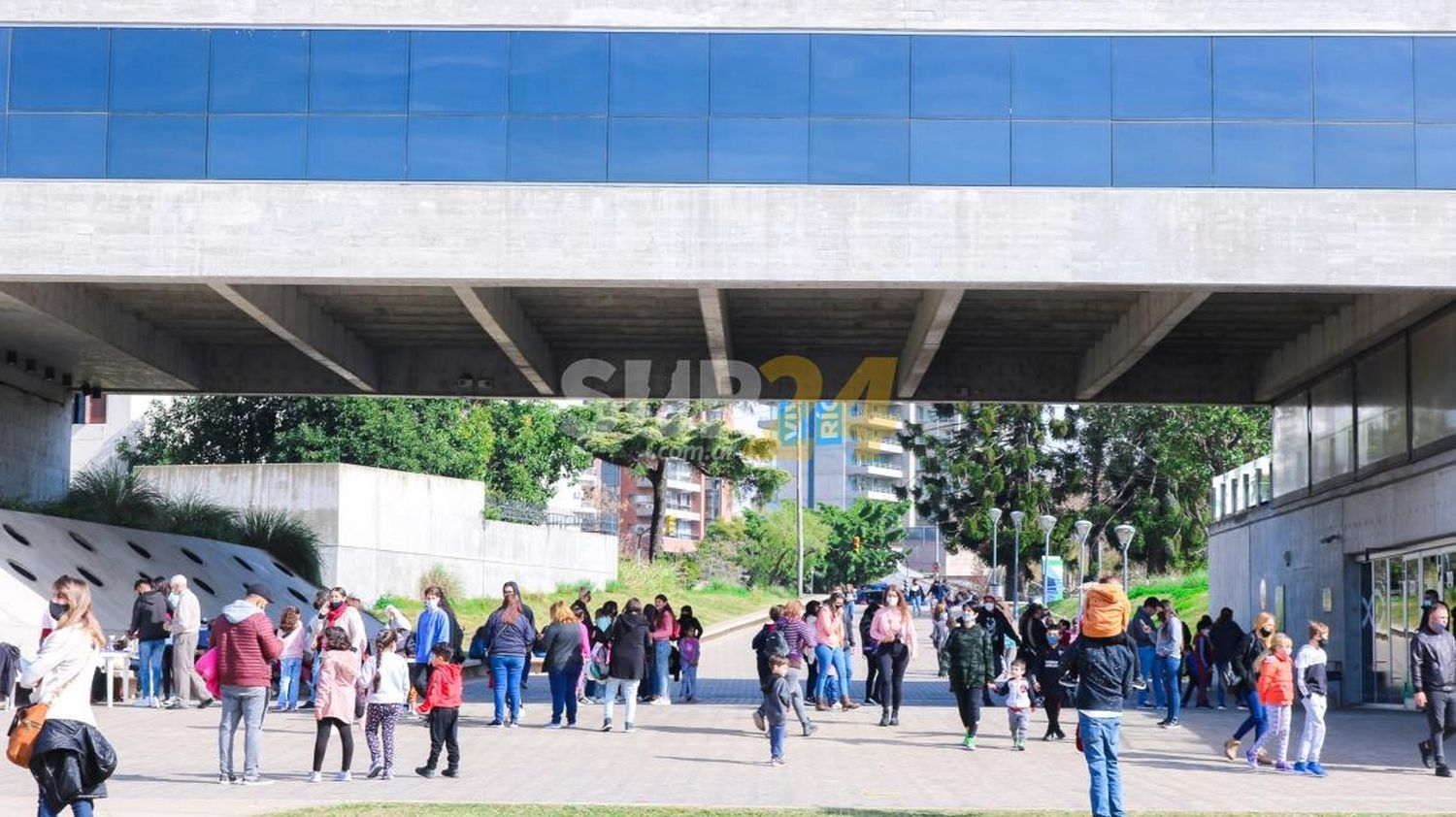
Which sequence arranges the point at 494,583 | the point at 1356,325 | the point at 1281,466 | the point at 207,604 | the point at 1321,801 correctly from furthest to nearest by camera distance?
the point at 494,583 → the point at 1281,466 → the point at 207,604 → the point at 1356,325 → the point at 1321,801

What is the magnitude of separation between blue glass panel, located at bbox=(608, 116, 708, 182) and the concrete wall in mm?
18476

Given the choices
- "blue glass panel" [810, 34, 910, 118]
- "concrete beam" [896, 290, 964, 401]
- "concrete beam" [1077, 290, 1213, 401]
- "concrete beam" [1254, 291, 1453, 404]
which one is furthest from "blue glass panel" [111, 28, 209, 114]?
"concrete beam" [1254, 291, 1453, 404]

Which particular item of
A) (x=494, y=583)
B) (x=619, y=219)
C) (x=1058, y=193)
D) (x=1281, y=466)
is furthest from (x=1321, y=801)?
(x=494, y=583)

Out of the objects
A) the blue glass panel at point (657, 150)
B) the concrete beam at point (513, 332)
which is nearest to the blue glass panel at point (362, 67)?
the concrete beam at point (513, 332)

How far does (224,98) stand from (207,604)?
1066 centimetres

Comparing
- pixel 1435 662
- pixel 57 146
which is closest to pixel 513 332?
pixel 57 146

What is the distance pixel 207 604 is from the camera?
30812mm

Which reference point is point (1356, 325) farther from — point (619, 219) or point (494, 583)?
point (494, 583)

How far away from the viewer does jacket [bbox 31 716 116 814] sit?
10.1 meters

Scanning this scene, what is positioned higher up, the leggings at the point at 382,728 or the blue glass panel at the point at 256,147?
the blue glass panel at the point at 256,147

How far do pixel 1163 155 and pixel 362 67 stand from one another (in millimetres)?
11181

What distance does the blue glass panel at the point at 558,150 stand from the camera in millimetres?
23844

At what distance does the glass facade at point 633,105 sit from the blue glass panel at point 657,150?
1.1 inches

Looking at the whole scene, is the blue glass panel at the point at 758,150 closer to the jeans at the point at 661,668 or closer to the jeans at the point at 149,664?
→ the jeans at the point at 661,668
